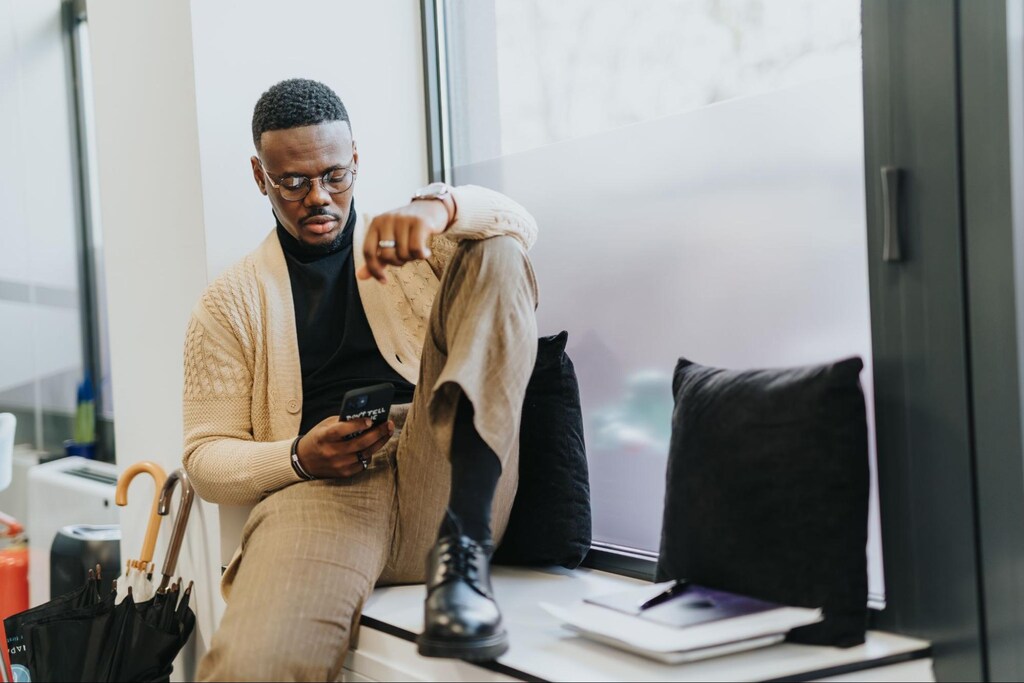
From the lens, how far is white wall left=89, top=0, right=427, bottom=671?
Result: 6.15 feet

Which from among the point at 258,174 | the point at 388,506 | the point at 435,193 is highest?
the point at 258,174

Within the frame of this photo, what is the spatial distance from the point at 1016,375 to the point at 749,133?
0.57 metres

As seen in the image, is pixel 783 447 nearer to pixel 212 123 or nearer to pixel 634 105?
pixel 634 105

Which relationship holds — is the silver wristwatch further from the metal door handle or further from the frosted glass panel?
the frosted glass panel

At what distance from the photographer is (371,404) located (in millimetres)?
1483

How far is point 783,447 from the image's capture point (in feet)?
4.12

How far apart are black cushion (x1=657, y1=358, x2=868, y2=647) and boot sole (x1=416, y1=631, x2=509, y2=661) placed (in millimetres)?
349

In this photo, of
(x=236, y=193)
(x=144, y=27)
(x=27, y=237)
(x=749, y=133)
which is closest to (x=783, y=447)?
(x=749, y=133)

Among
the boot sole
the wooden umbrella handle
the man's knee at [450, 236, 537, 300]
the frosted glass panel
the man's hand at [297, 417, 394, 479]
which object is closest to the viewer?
the boot sole

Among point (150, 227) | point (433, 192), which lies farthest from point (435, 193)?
point (150, 227)

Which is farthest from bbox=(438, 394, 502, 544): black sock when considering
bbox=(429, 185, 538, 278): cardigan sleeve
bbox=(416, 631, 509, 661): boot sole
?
bbox=(429, 185, 538, 278): cardigan sleeve

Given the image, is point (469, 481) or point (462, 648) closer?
point (462, 648)

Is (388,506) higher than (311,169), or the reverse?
(311,169)

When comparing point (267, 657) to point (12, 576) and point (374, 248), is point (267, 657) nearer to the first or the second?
point (374, 248)
